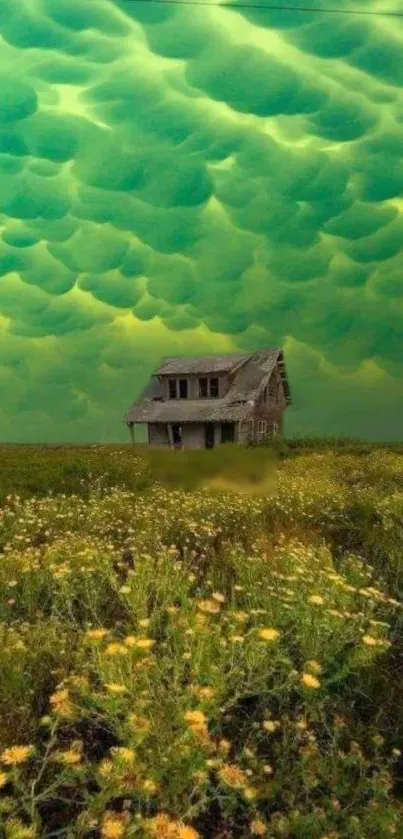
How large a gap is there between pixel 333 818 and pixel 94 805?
1245 mm

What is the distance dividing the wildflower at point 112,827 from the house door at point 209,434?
40828 mm

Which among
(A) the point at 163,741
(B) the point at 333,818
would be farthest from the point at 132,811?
(B) the point at 333,818

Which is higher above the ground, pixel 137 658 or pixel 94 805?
pixel 137 658

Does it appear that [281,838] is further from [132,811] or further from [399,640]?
[399,640]

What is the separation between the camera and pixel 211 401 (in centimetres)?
4434

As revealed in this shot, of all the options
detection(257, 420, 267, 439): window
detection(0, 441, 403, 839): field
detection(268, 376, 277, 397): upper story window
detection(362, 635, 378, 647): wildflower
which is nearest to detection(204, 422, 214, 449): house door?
detection(257, 420, 267, 439): window

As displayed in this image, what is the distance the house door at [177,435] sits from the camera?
44.5 metres

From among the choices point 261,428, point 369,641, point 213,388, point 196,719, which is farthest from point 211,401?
point 196,719

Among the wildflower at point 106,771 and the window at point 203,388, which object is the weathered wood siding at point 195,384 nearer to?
the window at point 203,388

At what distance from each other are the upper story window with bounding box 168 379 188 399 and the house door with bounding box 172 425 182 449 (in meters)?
2.31

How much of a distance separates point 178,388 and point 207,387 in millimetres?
2131

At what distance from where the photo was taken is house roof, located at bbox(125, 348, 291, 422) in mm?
42094

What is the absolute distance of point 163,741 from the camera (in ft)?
10.3

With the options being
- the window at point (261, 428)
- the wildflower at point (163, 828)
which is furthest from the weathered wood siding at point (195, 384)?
the wildflower at point (163, 828)
